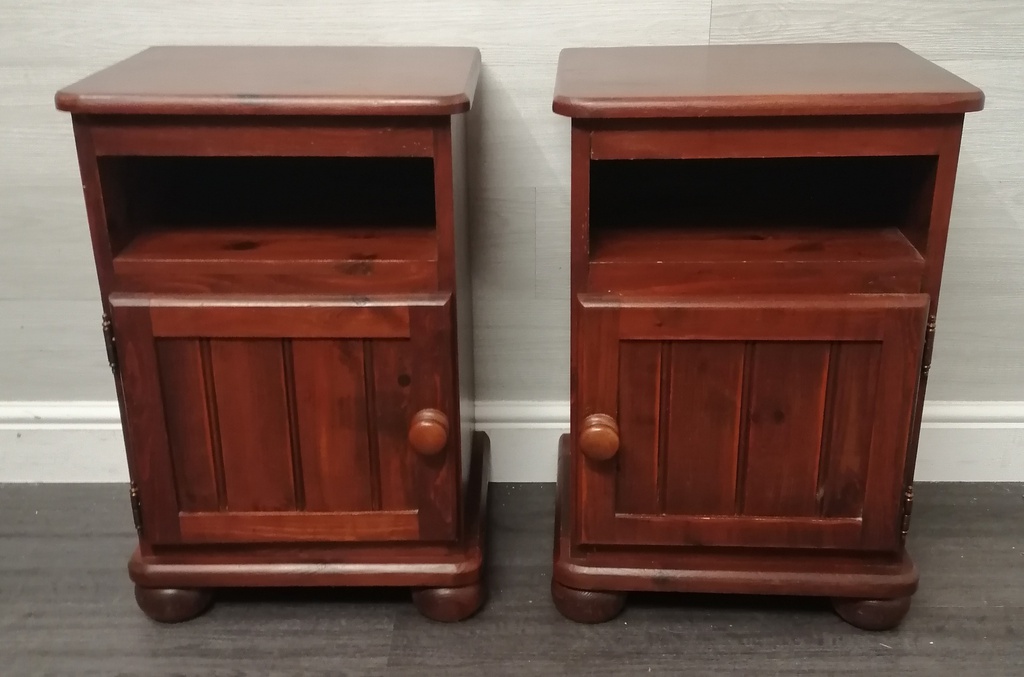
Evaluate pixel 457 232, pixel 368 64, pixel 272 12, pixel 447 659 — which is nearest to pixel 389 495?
pixel 447 659

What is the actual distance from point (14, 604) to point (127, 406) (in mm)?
347

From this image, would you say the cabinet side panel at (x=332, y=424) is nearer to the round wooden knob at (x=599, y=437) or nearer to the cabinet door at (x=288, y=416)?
the cabinet door at (x=288, y=416)

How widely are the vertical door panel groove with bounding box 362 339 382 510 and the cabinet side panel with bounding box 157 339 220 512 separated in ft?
0.55

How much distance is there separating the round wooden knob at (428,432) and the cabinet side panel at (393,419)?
0.06 feet

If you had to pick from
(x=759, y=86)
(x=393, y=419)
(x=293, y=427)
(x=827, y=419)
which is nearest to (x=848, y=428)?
(x=827, y=419)

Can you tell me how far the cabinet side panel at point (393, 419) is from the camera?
0.99 meters

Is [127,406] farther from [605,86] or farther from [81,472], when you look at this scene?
[605,86]

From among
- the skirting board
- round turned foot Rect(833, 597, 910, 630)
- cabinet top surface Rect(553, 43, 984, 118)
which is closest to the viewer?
cabinet top surface Rect(553, 43, 984, 118)

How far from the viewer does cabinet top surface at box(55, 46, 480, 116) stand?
884 mm

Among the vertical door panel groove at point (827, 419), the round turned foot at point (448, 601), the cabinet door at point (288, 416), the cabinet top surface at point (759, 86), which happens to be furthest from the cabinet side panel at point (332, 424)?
the vertical door panel groove at point (827, 419)

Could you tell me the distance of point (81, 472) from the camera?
4.67ft

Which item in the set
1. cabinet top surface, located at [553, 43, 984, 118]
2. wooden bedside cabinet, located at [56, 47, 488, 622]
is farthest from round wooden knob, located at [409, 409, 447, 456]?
cabinet top surface, located at [553, 43, 984, 118]

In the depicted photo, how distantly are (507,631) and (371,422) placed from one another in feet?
0.98

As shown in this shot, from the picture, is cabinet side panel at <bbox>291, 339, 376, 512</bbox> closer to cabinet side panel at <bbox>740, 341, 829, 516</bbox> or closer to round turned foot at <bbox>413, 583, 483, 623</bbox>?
round turned foot at <bbox>413, 583, 483, 623</bbox>
